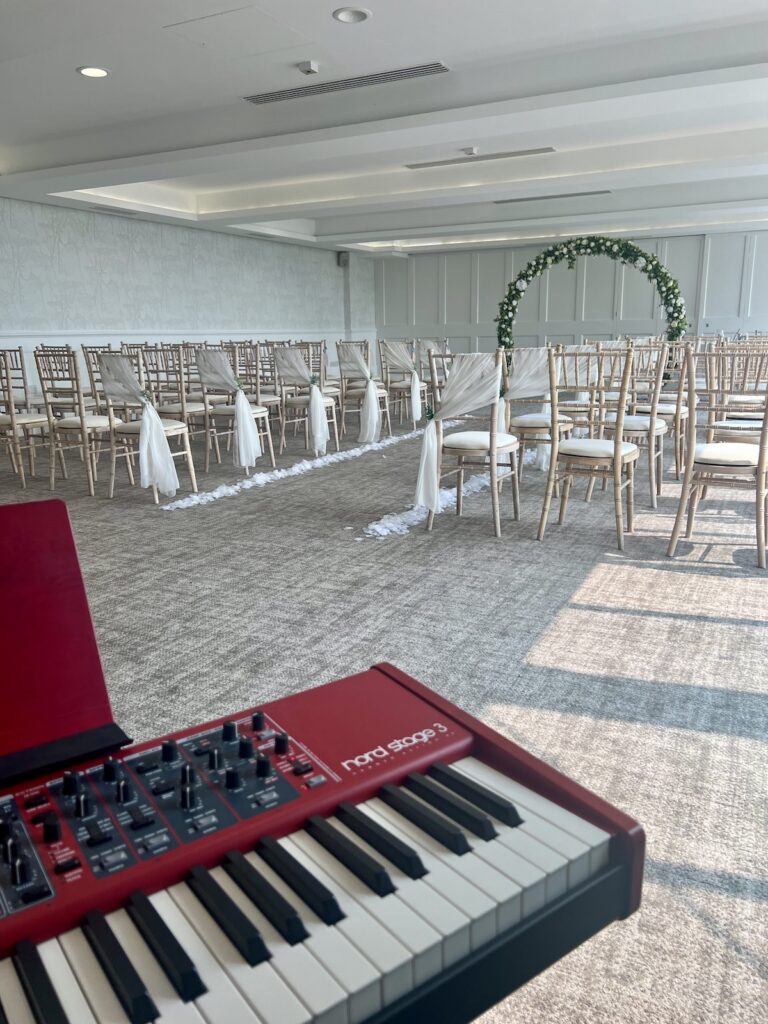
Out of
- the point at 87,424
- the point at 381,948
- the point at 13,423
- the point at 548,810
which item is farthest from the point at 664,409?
the point at 381,948

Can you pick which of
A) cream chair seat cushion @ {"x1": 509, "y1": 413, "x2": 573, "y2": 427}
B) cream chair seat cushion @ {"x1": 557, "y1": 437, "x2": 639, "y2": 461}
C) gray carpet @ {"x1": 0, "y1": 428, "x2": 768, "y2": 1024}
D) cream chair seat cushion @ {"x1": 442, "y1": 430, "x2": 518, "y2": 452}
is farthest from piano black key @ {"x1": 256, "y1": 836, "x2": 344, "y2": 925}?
cream chair seat cushion @ {"x1": 509, "y1": 413, "x2": 573, "y2": 427}

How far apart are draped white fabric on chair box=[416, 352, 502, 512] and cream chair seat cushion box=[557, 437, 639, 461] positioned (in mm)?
447

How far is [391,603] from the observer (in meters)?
2.96

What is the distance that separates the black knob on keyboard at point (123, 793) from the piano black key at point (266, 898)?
110 millimetres

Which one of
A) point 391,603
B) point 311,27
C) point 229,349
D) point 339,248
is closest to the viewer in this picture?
point 391,603

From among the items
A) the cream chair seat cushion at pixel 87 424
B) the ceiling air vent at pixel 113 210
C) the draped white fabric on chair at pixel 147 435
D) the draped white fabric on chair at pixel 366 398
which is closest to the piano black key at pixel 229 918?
the draped white fabric on chair at pixel 147 435

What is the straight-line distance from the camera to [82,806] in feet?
2.12

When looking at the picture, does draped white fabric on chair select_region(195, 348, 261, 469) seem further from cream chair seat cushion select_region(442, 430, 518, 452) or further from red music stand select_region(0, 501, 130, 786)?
red music stand select_region(0, 501, 130, 786)

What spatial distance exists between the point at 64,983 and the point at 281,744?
A: 0.28 metres

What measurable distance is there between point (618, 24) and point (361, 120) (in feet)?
6.20

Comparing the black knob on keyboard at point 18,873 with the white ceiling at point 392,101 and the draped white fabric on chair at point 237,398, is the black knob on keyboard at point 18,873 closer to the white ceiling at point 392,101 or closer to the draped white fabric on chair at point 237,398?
the white ceiling at point 392,101

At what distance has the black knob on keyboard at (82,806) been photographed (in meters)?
0.65

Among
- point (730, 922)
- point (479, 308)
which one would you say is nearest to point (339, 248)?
point (479, 308)

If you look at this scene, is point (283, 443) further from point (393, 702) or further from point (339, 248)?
point (339, 248)
